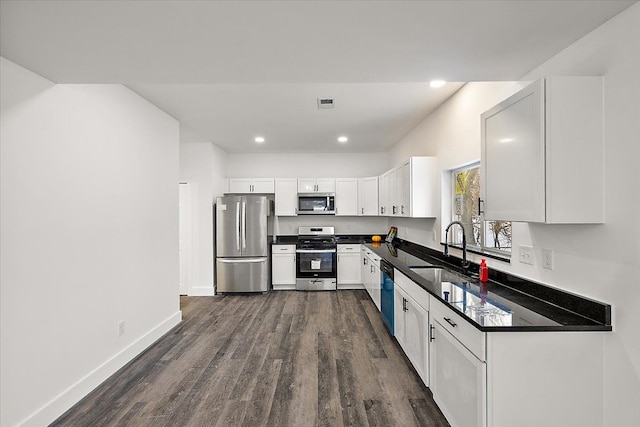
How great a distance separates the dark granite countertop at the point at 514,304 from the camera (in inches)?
62.9

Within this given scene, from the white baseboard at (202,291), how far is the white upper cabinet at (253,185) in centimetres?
187

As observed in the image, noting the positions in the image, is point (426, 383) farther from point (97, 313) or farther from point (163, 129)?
point (163, 129)

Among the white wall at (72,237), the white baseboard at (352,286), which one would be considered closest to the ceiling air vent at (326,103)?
the white wall at (72,237)

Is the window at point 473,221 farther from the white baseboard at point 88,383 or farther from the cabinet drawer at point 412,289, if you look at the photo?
the white baseboard at point 88,383

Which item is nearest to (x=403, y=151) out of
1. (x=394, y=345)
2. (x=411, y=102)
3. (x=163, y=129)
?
(x=411, y=102)

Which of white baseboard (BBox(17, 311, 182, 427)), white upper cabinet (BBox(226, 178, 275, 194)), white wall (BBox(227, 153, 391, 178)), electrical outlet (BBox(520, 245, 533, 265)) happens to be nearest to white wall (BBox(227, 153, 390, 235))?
white wall (BBox(227, 153, 391, 178))

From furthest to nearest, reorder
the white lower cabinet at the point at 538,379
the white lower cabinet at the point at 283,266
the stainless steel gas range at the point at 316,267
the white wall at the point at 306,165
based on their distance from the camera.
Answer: the white wall at the point at 306,165, the white lower cabinet at the point at 283,266, the stainless steel gas range at the point at 316,267, the white lower cabinet at the point at 538,379

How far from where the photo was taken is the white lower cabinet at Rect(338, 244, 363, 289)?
5.82 m

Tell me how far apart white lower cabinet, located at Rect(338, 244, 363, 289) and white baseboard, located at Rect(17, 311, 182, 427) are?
3.08 meters

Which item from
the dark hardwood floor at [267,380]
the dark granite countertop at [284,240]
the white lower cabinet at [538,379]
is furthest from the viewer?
the dark granite countertop at [284,240]

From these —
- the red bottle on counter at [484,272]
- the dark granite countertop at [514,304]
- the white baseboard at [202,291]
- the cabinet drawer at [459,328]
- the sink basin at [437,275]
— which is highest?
the red bottle on counter at [484,272]

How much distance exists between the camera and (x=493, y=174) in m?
2.09

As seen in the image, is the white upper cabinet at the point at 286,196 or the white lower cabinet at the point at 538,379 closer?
the white lower cabinet at the point at 538,379

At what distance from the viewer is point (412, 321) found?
2781 millimetres
